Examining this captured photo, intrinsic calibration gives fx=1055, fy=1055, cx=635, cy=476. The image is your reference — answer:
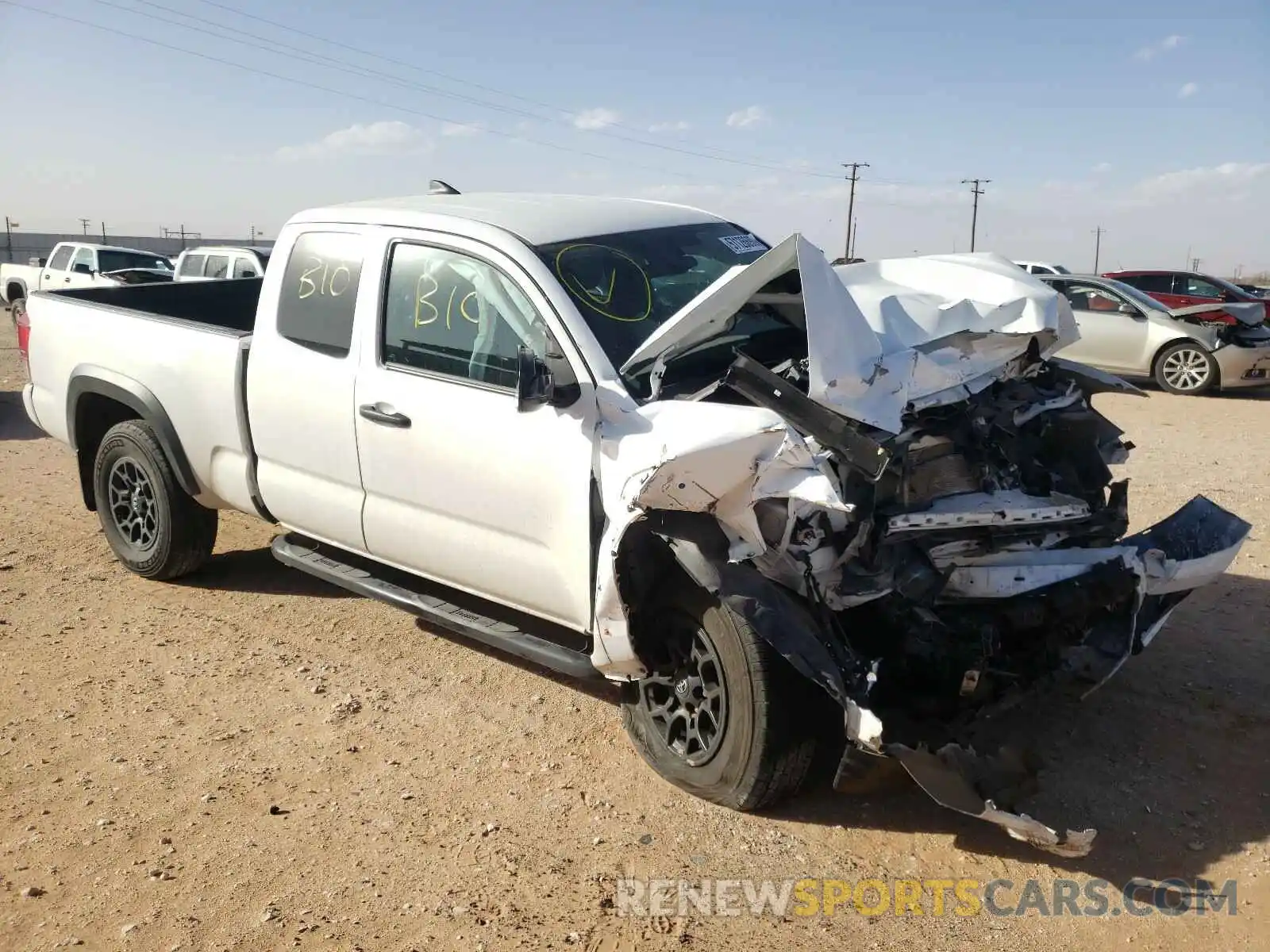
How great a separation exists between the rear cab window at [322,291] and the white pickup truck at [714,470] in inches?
0.6

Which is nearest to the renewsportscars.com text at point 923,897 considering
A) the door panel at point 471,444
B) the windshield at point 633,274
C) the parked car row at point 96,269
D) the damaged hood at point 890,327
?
the door panel at point 471,444

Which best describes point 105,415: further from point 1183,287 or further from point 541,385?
point 1183,287

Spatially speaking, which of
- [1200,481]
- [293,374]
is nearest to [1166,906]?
[293,374]

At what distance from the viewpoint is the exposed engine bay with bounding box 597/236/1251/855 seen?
323 cm

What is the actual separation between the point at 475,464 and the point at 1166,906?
8.94 ft

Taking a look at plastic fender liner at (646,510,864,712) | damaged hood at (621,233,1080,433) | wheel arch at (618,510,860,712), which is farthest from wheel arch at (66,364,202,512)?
plastic fender liner at (646,510,864,712)

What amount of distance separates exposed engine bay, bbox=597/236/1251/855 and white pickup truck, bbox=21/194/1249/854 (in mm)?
12

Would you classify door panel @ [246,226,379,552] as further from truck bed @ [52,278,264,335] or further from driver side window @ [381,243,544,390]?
truck bed @ [52,278,264,335]

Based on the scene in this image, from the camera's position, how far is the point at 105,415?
6148mm

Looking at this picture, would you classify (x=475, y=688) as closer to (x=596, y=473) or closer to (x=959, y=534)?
(x=596, y=473)

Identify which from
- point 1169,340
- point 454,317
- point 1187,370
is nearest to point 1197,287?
point 1169,340

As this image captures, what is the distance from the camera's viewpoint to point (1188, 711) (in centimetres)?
434

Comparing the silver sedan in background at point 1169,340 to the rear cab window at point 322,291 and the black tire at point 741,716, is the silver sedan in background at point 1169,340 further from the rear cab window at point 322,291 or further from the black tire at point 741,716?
the black tire at point 741,716

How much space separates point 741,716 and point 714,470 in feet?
2.79
